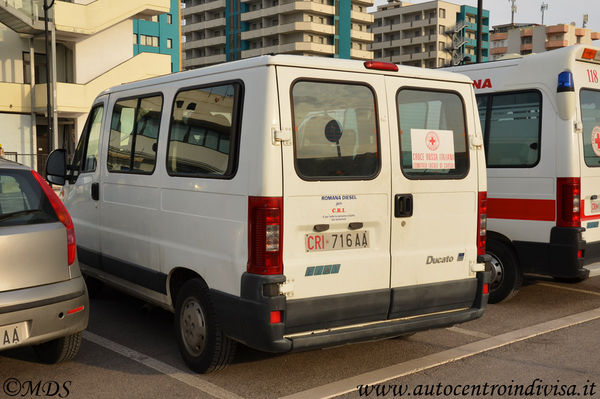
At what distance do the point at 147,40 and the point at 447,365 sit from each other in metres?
73.5

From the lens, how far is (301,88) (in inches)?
179

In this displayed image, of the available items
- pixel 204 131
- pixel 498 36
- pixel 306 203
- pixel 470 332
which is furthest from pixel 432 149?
pixel 498 36

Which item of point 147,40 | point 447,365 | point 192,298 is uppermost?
point 147,40

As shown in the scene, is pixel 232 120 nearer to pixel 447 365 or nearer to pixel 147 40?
pixel 447 365

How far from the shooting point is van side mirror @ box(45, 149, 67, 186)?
7012mm

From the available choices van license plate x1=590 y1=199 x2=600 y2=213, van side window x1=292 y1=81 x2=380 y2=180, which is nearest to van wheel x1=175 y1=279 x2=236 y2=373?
van side window x1=292 y1=81 x2=380 y2=180

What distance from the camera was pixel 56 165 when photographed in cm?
705

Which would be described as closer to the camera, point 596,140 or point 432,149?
point 432,149

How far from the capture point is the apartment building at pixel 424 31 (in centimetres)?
11044

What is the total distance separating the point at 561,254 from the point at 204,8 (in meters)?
102

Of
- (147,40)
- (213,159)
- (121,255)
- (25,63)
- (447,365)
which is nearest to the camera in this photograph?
(213,159)

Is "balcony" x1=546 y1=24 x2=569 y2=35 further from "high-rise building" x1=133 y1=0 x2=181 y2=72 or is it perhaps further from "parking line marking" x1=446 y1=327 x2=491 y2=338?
"parking line marking" x1=446 y1=327 x2=491 y2=338

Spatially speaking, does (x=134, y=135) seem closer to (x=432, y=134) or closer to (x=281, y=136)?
(x=281, y=136)

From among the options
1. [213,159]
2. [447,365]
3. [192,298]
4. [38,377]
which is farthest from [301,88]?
[38,377]
